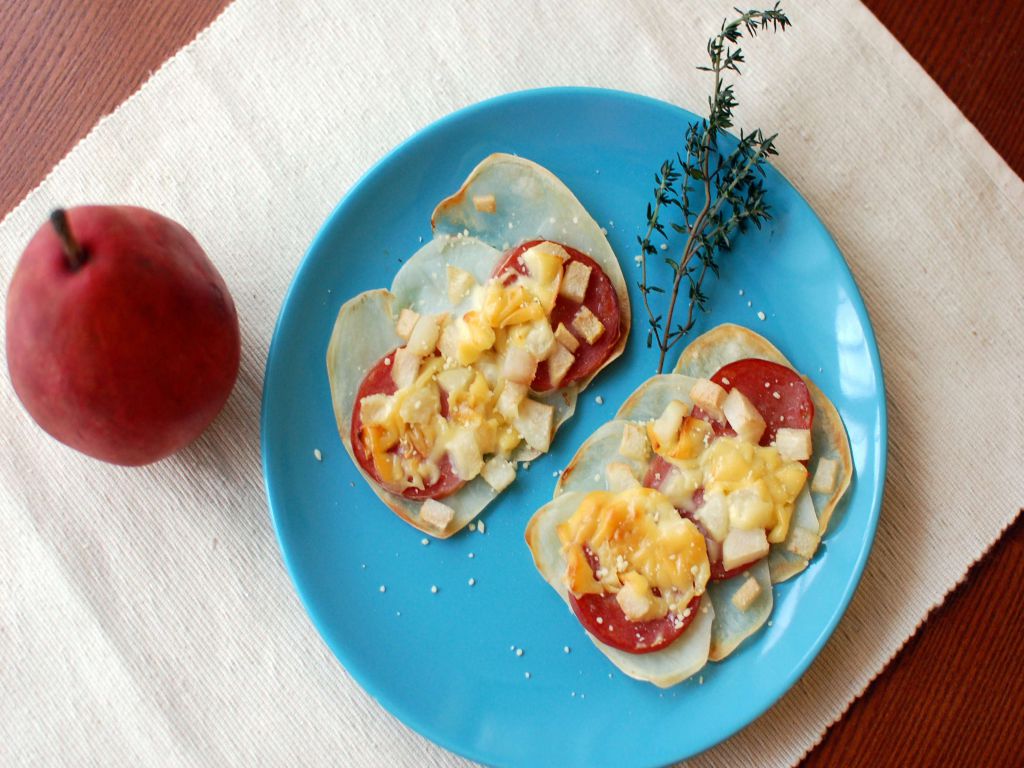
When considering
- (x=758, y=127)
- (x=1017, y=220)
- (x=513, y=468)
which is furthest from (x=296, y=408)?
(x=1017, y=220)

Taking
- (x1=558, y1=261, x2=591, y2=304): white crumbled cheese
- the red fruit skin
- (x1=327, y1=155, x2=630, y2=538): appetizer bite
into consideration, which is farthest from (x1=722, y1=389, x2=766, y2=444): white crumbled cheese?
the red fruit skin

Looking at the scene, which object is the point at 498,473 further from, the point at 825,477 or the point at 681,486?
the point at 825,477

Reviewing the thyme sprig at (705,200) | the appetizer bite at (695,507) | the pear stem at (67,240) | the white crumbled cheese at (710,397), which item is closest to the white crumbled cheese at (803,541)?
the appetizer bite at (695,507)

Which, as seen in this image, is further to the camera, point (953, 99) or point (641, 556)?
point (953, 99)

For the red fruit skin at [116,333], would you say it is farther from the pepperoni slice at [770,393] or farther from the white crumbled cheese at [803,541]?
the white crumbled cheese at [803,541]

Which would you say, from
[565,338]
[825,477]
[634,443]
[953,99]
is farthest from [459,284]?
[953,99]

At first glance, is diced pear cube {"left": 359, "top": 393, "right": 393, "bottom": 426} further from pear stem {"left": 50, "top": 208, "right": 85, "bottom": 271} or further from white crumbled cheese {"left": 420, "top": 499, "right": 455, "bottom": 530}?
pear stem {"left": 50, "top": 208, "right": 85, "bottom": 271}
